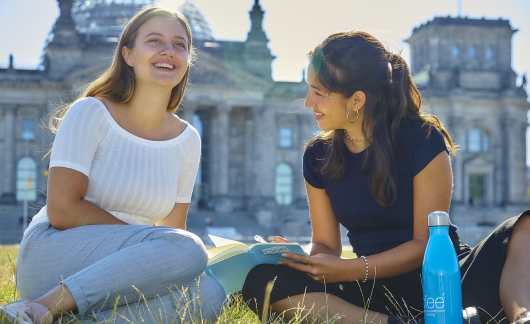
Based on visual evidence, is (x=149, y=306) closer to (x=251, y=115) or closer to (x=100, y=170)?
(x=100, y=170)

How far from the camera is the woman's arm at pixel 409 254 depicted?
5.62 meters

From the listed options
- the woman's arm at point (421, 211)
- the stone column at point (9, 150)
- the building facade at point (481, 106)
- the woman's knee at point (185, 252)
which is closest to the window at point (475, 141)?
the building facade at point (481, 106)

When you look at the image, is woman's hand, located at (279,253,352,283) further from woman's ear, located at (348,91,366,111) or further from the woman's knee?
woman's ear, located at (348,91,366,111)

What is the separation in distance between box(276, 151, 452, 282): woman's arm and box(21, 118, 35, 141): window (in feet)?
183

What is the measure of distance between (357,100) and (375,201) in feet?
2.61

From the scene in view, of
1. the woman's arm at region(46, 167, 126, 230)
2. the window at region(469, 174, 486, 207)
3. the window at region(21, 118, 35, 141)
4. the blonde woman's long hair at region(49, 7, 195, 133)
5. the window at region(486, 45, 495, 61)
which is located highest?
the window at region(486, 45, 495, 61)

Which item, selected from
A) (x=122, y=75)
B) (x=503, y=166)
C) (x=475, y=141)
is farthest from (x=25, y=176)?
(x=122, y=75)

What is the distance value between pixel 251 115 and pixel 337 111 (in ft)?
177

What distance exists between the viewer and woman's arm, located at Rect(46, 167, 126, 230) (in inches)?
224

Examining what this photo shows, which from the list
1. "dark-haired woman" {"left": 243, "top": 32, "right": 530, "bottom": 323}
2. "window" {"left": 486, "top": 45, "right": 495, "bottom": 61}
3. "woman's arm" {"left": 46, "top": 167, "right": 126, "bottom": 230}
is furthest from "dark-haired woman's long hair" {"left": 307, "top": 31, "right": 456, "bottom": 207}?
"window" {"left": 486, "top": 45, "right": 495, "bottom": 61}

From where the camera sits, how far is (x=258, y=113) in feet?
194

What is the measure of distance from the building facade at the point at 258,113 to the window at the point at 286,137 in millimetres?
83

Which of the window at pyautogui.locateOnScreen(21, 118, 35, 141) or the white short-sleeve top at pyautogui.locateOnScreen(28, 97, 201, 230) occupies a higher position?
the white short-sleeve top at pyautogui.locateOnScreen(28, 97, 201, 230)

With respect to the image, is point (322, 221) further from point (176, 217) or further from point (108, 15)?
point (108, 15)
